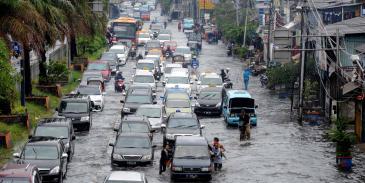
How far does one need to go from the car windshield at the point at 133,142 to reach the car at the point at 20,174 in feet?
29.5

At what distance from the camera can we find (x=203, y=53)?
104 metres

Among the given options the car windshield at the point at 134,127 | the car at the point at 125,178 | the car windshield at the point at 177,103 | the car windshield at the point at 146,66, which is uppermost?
the car at the point at 125,178

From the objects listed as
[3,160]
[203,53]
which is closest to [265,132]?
[3,160]

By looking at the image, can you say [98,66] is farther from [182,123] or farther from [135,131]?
[135,131]

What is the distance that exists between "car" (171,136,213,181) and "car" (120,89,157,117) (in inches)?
605

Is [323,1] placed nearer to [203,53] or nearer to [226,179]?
[203,53]

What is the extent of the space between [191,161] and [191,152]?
659 mm

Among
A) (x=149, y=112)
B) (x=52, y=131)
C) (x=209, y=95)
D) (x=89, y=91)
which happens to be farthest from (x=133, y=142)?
(x=89, y=91)

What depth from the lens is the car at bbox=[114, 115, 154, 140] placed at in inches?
1683

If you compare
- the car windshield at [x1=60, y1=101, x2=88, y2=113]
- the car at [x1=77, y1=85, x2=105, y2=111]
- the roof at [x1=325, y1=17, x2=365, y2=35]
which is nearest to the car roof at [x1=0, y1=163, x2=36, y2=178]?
the car windshield at [x1=60, y1=101, x2=88, y2=113]

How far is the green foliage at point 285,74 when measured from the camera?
6619 centimetres

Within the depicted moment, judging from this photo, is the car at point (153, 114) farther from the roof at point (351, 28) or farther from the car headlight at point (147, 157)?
the roof at point (351, 28)

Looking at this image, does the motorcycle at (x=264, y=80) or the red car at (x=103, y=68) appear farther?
the motorcycle at (x=264, y=80)

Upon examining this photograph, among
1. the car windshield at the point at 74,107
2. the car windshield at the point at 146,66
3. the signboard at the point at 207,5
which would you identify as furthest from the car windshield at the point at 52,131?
the signboard at the point at 207,5
